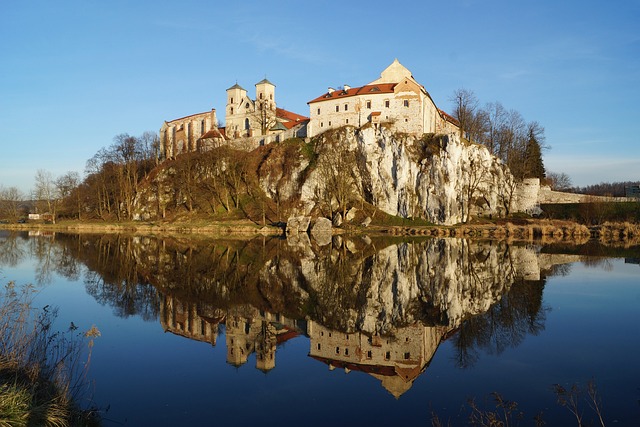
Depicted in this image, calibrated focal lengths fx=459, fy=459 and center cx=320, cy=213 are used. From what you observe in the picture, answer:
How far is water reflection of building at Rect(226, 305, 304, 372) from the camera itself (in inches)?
430

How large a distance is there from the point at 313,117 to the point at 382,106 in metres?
11.1

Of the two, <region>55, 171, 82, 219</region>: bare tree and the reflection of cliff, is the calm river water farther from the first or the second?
<region>55, 171, 82, 219</region>: bare tree

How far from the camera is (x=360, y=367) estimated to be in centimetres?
1044

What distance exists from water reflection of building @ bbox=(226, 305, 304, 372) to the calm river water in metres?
0.05

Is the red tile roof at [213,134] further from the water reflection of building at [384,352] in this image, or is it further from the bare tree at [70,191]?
the water reflection of building at [384,352]

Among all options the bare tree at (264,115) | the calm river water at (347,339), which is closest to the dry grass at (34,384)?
the calm river water at (347,339)

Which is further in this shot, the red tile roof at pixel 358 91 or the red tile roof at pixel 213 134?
the red tile roof at pixel 213 134

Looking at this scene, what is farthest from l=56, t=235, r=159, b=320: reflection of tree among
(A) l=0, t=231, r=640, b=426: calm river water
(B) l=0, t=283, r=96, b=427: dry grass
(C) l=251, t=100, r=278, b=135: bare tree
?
(C) l=251, t=100, r=278, b=135: bare tree

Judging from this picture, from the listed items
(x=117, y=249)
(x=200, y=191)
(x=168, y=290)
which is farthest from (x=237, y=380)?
(x=200, y=191)

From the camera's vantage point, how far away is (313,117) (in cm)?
7156

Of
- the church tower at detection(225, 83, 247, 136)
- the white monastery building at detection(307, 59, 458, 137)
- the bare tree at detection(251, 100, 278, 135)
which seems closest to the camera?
the white monastery building at detection(307, 59, 458, 137)

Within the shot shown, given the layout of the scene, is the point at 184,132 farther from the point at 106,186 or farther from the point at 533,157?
the point at 533,157

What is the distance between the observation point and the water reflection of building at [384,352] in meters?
9.93

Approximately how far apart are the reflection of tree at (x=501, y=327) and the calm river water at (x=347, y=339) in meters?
0.07
